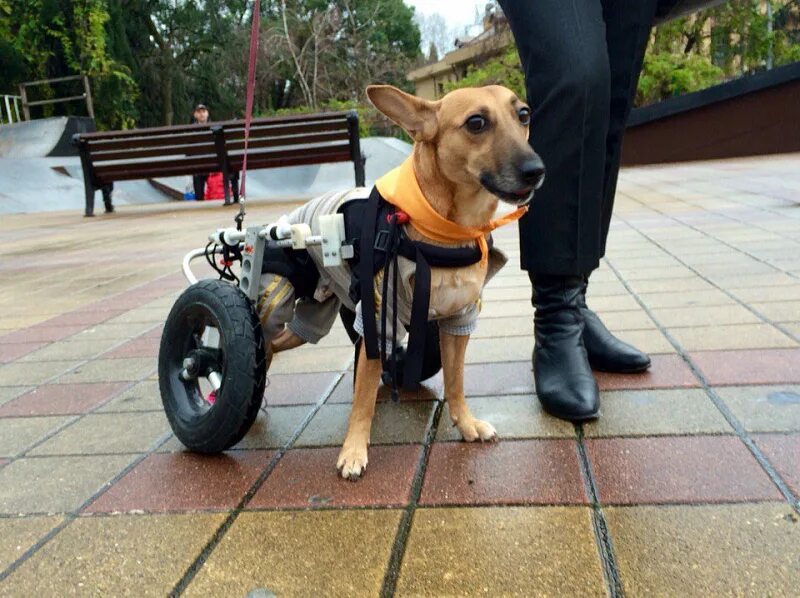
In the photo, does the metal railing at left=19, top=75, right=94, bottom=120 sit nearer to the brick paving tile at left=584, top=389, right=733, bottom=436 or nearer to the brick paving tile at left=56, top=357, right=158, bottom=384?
the brick paving tile at left=56, top=357, right=158, bottom=384

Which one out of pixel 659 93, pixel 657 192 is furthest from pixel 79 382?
pixel 659 93

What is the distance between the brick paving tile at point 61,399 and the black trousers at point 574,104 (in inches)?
62.5

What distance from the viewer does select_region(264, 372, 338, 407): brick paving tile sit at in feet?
8.08

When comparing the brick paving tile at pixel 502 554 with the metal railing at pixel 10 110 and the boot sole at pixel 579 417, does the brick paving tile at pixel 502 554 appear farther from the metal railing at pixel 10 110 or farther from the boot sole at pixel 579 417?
the metal railing at pixel 10 110

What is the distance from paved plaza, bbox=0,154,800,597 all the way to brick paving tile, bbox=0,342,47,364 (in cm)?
2

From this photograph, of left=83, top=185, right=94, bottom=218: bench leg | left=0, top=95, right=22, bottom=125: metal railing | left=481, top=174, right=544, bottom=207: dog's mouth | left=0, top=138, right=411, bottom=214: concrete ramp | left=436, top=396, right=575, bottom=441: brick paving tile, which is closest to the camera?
left=481, top=174, right=544, bottom=207: dog's mouth

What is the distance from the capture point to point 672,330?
293cm

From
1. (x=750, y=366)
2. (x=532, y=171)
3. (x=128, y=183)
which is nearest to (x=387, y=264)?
(x=532, y=171)

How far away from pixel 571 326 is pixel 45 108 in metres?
18.5

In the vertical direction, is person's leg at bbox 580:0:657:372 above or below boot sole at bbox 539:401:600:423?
above

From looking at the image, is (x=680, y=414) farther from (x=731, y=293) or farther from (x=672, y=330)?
(x=731, y=293)

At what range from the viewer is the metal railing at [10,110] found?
16438 mm

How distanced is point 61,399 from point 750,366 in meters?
2.39

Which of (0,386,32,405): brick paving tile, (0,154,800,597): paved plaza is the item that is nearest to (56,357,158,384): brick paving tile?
(0,154,800,597): paved plaza
